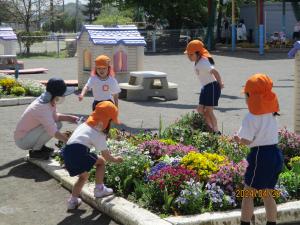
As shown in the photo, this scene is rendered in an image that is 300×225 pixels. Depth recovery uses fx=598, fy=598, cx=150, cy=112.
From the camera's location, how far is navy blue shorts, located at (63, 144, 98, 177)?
19.9 ft

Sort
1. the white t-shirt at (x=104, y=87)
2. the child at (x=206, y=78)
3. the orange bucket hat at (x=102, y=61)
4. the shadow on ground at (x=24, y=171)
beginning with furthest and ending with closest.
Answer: the child at (x=206, y=78)
the white t-shirt at (x=104, y=87)
the orange bucket hat at (x=102, y=61)
the shadow on ground at (x=24, y=171)

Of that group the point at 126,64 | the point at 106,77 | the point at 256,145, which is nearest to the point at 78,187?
the point at 256,145

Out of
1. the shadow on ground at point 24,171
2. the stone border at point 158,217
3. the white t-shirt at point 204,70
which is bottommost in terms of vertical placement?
the shadow on ground at point 24,171

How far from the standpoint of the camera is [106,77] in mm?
9383

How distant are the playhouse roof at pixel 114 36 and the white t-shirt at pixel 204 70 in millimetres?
7162

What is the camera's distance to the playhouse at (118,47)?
16562 millimetres

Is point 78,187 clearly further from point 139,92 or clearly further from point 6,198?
point 139,92

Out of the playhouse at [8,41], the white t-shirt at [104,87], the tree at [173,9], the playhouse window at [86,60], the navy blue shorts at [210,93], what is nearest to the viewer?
the white t-shirt at [104,87]

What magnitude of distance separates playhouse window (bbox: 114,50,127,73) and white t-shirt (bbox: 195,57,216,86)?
24.1 ft

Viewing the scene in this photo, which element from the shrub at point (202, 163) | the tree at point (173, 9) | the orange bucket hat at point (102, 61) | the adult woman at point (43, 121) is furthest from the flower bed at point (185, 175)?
the tree at point (173, 9)

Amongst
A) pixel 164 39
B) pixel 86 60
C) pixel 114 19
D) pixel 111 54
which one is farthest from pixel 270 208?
pixel 114 19

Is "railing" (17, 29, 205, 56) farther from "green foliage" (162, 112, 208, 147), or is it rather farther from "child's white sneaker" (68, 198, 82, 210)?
"child's white sneaker" (68, 198, 82, 210)

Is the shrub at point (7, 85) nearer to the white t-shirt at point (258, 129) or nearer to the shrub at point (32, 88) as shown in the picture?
the shrub at point (32, 88)

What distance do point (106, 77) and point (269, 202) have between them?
468 centimetres
